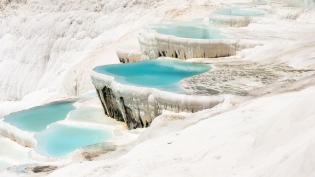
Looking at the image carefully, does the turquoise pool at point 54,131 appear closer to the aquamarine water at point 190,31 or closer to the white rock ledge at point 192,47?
the white rock ledge at point 192,47

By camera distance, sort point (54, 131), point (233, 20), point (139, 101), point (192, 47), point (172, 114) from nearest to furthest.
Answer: point (172, 114), point (139, 101), point (54, 131), point (192, 47), point (233, 20)

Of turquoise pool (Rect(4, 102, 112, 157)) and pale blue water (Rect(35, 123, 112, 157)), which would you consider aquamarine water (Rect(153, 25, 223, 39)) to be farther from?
pale blue water (Rect(35, 123, 112, 157))

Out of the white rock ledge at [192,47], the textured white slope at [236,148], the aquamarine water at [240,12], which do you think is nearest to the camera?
the textured white slope at [236,148]

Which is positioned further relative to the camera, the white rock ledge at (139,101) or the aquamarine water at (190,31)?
the aquamarine water at (190,31)

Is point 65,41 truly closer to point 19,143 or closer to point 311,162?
point 19,143

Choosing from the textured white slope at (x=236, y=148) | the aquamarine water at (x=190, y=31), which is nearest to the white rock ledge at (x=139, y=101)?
the textured white slope at (x=236, y=148)

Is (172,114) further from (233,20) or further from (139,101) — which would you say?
(233,20)

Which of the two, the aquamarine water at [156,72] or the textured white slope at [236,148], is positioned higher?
the textured white slope at [236,148]

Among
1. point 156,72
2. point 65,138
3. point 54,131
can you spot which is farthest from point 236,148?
point 156,72
